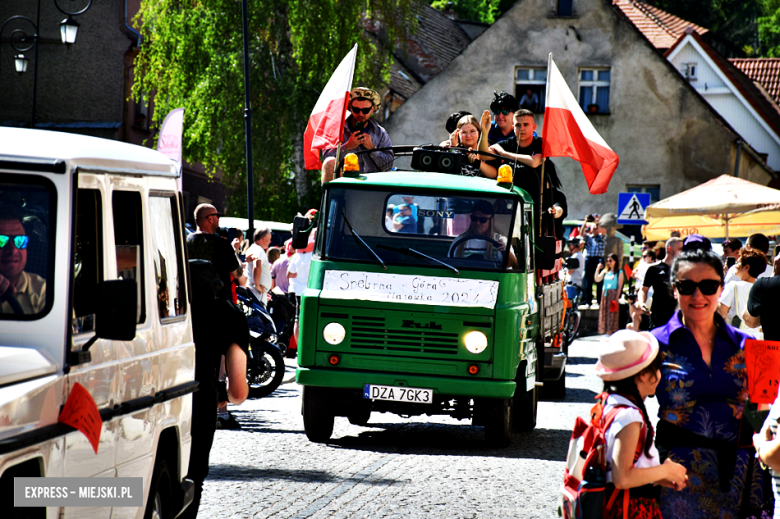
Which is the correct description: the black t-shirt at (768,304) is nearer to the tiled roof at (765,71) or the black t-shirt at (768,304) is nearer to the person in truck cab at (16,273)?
A: the person in truck cab at (16,273)

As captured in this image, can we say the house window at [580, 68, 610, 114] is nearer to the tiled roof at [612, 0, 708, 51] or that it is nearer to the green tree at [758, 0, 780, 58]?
the tiled roof at [612, 0, 708, 51]

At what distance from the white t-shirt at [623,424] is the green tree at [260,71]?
28.3 m

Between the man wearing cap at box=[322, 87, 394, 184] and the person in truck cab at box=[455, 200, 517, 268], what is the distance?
2.01 m

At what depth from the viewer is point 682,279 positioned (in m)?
5.00

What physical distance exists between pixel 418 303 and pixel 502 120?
3.93 m

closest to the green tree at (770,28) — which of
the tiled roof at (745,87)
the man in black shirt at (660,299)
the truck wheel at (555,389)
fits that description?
the tiled roof at (745,87)

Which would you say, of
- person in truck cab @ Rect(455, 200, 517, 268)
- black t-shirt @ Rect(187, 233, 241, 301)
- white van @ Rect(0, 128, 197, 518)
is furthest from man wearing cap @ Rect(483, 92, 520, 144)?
white van @ Rect(0, 128, 197, 518)

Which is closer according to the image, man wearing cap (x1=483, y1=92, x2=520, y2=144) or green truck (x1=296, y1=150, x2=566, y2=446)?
green truck (x1=296, y1=150, x2=566, y2=446)

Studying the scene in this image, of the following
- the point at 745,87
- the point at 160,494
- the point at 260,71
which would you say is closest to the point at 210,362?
the point at 160,494

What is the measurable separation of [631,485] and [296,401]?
32.9ft

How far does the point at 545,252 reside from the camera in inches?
444

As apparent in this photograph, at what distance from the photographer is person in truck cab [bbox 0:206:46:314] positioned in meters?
4.53

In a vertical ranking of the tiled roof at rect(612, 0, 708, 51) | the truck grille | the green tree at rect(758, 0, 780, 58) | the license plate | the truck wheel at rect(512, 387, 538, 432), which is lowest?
the truck wheel at rect(512, 387, 538, 432)

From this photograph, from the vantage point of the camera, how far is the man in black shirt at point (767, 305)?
8484 millimetres
